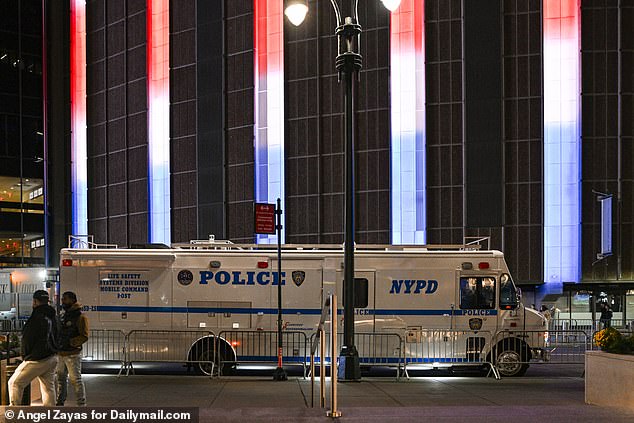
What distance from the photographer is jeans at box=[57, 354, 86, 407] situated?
A: 9.98m

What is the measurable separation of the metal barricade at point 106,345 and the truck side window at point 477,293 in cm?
772

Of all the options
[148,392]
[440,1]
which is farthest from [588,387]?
[440,1]

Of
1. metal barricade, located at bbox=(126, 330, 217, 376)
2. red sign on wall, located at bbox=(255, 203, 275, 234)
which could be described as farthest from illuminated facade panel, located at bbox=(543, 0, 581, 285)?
metal barricade, located at bbox=(126, 330, 217, 376)

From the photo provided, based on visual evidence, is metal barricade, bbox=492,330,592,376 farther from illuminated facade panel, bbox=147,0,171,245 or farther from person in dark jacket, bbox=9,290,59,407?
illuminated facade panel, bbox=147,0,171,245

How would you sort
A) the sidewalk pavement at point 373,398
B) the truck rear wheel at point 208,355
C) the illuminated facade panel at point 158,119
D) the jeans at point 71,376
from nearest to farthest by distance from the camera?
the sidewalk pavement at point 373,398 < the jeans at point 71,376 < the truck rear wheel at point 208,355 < the illuminated facade panel at point 158,119

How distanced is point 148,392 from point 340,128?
2104 cm

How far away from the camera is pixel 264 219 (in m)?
15.6

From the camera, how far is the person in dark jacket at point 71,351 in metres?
10.0

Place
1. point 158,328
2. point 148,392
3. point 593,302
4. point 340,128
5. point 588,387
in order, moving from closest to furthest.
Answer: point 588,387, point 148,392, point 158,328, point 593,302, point 340,128

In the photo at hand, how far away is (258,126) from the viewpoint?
1324 inches

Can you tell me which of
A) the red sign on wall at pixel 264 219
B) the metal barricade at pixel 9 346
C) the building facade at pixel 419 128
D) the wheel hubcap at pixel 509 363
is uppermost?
the building facade at pixel 419 128

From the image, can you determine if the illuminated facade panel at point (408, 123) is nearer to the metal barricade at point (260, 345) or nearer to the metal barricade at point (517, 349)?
the metal barricade at point (517, 349)

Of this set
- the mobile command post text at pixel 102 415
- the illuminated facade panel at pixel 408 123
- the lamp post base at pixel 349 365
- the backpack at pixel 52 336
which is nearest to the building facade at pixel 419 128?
the illuminated facade panel at pixel 408 123

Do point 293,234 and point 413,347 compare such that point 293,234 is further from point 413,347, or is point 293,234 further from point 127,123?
point 413,347
